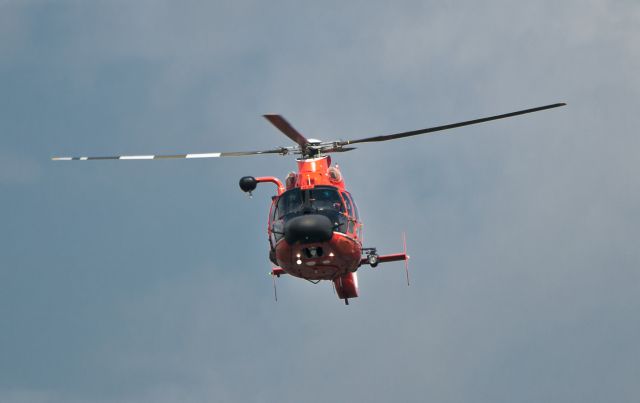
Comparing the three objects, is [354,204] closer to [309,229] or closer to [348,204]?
[348,204]

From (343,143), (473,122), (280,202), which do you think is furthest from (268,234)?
(473,122)

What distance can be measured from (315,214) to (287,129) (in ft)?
11.3

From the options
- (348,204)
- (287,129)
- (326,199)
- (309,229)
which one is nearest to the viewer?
(287,129)

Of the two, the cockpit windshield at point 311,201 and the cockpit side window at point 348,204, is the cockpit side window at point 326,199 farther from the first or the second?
the cockpit side window at point 348,204

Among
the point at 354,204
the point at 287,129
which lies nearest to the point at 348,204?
the point at 354,204

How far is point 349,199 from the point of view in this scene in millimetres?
43312

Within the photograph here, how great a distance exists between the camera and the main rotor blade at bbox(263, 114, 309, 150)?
37719mm

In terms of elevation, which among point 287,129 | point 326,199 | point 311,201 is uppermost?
point 287,129

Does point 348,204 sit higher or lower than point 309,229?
higher

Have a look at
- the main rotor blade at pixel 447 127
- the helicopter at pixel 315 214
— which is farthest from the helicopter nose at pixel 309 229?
the main rotor blade at pixel 447 127

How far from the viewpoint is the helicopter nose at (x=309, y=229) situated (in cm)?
3984

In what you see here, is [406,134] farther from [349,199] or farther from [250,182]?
[250,182]

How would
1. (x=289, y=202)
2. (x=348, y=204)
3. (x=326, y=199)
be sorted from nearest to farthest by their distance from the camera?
1. (x=326, y=199)
2. (x=289, y=202)
3. (x=348, y=204)

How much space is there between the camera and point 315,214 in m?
41.0
